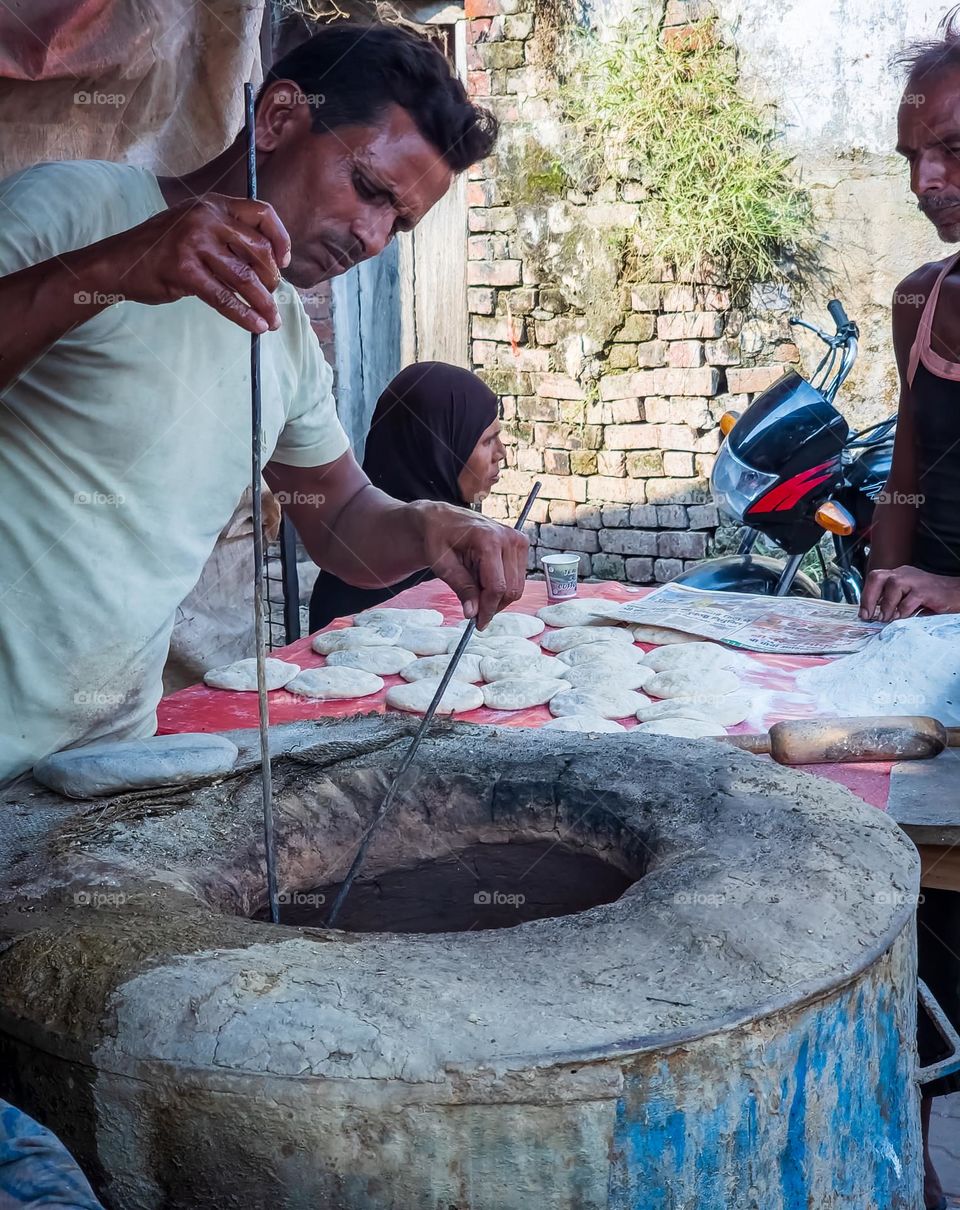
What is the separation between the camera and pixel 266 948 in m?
1.13

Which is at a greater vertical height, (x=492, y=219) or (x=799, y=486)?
(x=492, y=219)

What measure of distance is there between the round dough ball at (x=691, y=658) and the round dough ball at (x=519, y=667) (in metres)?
0.23

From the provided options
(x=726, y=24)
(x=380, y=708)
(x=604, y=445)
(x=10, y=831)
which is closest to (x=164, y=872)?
(x=10, y=831)

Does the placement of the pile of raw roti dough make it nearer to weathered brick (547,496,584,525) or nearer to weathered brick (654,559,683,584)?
weathered brick (654,559,683,584)

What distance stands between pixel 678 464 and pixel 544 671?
3213 millimetres

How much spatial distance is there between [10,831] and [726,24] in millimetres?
5416

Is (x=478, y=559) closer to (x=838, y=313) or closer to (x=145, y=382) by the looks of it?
(x=145, y=382)

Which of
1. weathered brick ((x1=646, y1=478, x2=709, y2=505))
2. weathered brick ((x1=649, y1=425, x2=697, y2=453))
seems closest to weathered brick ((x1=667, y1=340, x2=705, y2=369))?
weathered brick ((x1=649, y1=425, x2=697, y2=453))

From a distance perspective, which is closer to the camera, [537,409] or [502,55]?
[502,55]

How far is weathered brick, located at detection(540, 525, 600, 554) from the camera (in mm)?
6137

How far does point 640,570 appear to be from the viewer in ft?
19.8

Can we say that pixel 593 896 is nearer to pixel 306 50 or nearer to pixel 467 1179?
pixel 467 1179

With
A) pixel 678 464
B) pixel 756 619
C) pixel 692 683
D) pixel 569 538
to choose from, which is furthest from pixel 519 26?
pixel 692 683

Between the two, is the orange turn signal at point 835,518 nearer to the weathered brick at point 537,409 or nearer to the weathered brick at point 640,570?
the weathered brick at point 640,570
